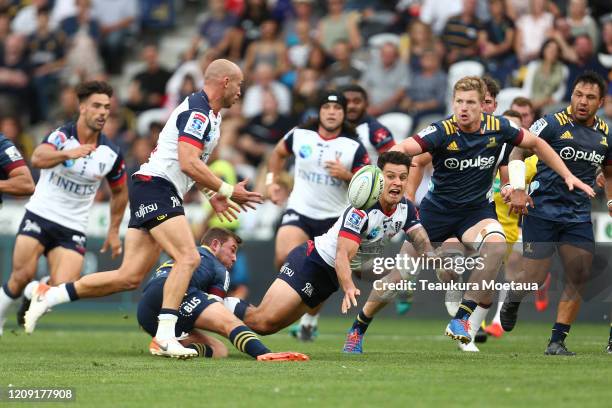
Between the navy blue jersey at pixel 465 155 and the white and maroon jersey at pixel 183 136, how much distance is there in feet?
6.83

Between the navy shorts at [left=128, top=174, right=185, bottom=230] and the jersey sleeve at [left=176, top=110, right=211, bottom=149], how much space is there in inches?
23.6

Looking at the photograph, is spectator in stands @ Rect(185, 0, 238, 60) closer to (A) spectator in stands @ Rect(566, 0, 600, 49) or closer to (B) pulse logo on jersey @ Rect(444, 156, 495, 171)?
(A) spectator in stands @ Rect(566, 0, 600, 49)

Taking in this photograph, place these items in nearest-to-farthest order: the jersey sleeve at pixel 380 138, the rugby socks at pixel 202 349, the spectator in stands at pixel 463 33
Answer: the rugby socks at pixel 202 349
the jersey sleeve at pixel 380 138
the spectator in stands at pixel 463 33

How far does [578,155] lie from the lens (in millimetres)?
11508

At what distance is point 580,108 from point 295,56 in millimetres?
13019

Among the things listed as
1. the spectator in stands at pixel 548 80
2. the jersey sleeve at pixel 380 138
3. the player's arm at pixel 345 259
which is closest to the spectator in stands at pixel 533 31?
the spectator in stands at pixel 548 80

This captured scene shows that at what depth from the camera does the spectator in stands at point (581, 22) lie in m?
19.7

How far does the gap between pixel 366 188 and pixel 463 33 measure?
10873 millimetres

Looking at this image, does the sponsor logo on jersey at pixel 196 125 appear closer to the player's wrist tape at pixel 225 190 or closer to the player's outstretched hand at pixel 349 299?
the player's wrist tape at pixel 225 190

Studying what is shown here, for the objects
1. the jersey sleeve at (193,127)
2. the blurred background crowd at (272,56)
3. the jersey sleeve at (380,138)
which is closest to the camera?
the jersey sleeve at (193,127)

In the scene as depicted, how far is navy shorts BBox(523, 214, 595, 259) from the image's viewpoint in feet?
38.0

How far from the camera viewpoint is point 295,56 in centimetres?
2392

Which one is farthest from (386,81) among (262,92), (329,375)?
(329,375)

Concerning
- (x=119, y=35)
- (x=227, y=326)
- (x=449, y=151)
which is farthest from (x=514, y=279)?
(x=119, y=35)
